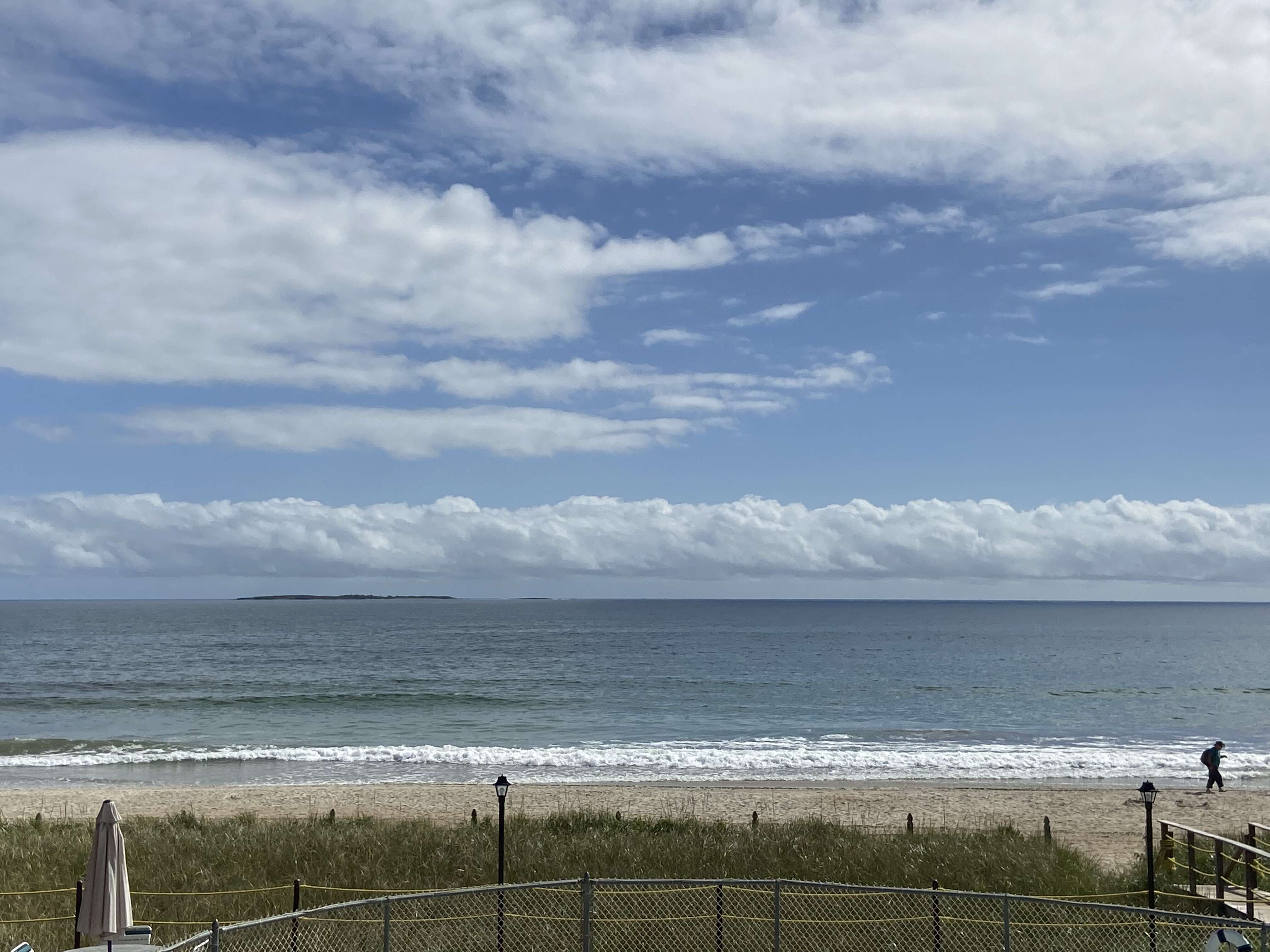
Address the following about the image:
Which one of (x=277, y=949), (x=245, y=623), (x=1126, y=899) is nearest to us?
(x=277, y=949)

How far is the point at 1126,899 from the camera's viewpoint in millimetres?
17297

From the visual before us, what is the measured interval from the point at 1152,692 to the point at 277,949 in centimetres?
7165

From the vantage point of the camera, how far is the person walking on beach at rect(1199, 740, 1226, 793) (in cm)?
3338

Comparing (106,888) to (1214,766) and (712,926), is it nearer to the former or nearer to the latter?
(712,926)

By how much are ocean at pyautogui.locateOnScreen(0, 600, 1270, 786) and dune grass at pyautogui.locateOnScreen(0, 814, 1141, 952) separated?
1502cm

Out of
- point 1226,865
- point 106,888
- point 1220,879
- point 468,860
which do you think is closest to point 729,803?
point 468,860

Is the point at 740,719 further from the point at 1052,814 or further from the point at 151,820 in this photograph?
the point at 151,820

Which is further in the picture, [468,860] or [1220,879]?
[468,860]

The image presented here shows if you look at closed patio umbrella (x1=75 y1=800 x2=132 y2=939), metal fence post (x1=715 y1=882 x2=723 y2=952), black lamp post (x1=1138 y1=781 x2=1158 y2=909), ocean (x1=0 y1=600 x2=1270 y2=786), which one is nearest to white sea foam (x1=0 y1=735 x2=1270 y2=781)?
Answer: ocean (x1=0 y1=600 x2=1270 y2=786)

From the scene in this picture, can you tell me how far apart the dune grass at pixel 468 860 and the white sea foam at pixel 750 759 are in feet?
51.1

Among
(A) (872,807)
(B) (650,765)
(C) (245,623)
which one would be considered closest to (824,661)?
(B) (650,765)

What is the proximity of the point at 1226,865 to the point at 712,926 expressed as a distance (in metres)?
10.4

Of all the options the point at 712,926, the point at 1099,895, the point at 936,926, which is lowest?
the point at 1099,895

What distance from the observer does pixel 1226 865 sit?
61.5 ft
